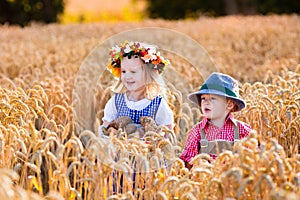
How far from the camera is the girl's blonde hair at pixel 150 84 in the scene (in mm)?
4855

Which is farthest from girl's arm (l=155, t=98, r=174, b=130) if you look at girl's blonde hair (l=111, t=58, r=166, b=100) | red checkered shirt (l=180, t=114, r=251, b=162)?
red checkered shirt (l=180, t=114, r=251, b=162)

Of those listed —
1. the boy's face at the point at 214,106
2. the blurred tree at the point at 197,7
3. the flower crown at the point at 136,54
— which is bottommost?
the boy's face at the point at 214,106

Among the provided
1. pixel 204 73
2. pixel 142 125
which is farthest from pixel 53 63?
pixel 142 125

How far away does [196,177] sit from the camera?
12.5 ft

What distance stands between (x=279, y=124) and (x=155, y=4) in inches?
902

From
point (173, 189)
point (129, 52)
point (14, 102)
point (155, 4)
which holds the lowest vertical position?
point (173, 189)

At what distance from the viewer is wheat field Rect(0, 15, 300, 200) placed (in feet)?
11.2

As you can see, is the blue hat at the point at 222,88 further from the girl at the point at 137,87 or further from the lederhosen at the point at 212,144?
the girl at the point at 137,87

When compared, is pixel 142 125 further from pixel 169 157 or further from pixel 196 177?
pixel 196 177

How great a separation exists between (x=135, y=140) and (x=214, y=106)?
0.89 meters

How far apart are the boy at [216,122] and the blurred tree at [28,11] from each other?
1826cm

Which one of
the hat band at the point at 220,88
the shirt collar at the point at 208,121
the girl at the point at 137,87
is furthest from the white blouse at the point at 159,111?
the hat band at the point at 220,88

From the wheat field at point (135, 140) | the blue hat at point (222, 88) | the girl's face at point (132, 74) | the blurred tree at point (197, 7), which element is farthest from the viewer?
the blurred tree at point (197, 7)

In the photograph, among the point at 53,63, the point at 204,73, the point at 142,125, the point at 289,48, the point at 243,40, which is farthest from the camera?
the point at 243,40
